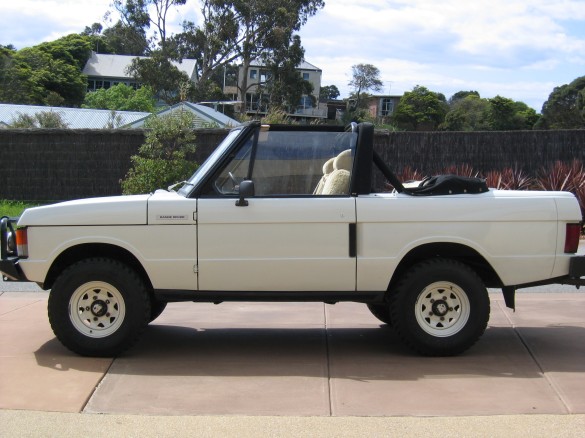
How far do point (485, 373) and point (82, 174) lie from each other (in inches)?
563

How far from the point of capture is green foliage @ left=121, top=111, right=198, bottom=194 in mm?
15172

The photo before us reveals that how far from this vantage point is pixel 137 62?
5100cm

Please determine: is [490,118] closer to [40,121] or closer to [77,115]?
[77,115]

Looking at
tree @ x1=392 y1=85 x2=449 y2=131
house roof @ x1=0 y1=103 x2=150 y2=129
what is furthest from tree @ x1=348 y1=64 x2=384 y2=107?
house roof @ x1=0 y1=103 x2=150 y2=129

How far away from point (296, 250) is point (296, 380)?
3.51ft

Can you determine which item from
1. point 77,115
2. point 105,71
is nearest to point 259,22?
point 77,115

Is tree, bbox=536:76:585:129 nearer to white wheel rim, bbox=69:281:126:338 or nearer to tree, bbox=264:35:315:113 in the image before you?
tree, bbox=264:35:315:113

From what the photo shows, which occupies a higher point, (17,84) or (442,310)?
(17,84)

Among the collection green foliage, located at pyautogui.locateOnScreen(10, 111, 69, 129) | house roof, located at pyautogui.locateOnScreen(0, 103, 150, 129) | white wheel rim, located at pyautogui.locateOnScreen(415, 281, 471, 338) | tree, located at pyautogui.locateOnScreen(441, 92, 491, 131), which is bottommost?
white wheel rim, located at pyautogui.locateOnScreen(415, 281, 471, 338)

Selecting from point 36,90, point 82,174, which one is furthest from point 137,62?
point 82,174

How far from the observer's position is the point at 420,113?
77000 mm

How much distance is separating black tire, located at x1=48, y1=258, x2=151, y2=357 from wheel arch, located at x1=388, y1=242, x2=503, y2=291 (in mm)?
2188

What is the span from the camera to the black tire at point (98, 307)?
20.1ft

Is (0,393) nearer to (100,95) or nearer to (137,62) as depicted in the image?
(137,62)
